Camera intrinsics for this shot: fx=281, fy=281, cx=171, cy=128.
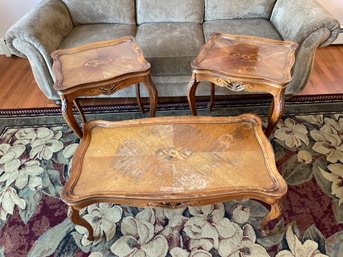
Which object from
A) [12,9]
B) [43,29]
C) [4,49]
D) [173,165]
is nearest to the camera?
[173,165]

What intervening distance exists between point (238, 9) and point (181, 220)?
1.48 meters

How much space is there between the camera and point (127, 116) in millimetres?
1931

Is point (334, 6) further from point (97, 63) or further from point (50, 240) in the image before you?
point (50, 240)

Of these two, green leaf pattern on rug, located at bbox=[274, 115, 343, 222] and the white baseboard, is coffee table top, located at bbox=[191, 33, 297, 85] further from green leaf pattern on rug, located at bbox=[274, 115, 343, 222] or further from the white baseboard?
the white baseboard

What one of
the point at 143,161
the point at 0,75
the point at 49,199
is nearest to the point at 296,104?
the point at 143,161

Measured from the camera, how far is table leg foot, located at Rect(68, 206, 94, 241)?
109 cm

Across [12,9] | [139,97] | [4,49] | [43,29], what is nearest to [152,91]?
[139,97]

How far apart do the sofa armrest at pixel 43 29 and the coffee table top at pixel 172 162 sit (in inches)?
27.8

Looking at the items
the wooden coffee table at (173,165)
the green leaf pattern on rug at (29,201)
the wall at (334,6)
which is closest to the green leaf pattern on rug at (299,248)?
the wooden coffee table at (173,165)

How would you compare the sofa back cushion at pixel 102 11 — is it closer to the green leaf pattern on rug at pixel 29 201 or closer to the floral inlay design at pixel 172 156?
the floral inlay design at pixel 172 156

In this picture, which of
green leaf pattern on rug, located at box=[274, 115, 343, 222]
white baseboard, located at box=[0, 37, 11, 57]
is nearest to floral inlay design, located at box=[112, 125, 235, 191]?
green leaf pattern on rug, located at box=[274, 115, 343, 222]

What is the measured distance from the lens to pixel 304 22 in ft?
5.23

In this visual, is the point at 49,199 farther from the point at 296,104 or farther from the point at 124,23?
the point at 296,104

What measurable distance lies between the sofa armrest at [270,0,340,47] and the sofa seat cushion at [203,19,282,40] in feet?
0.21
